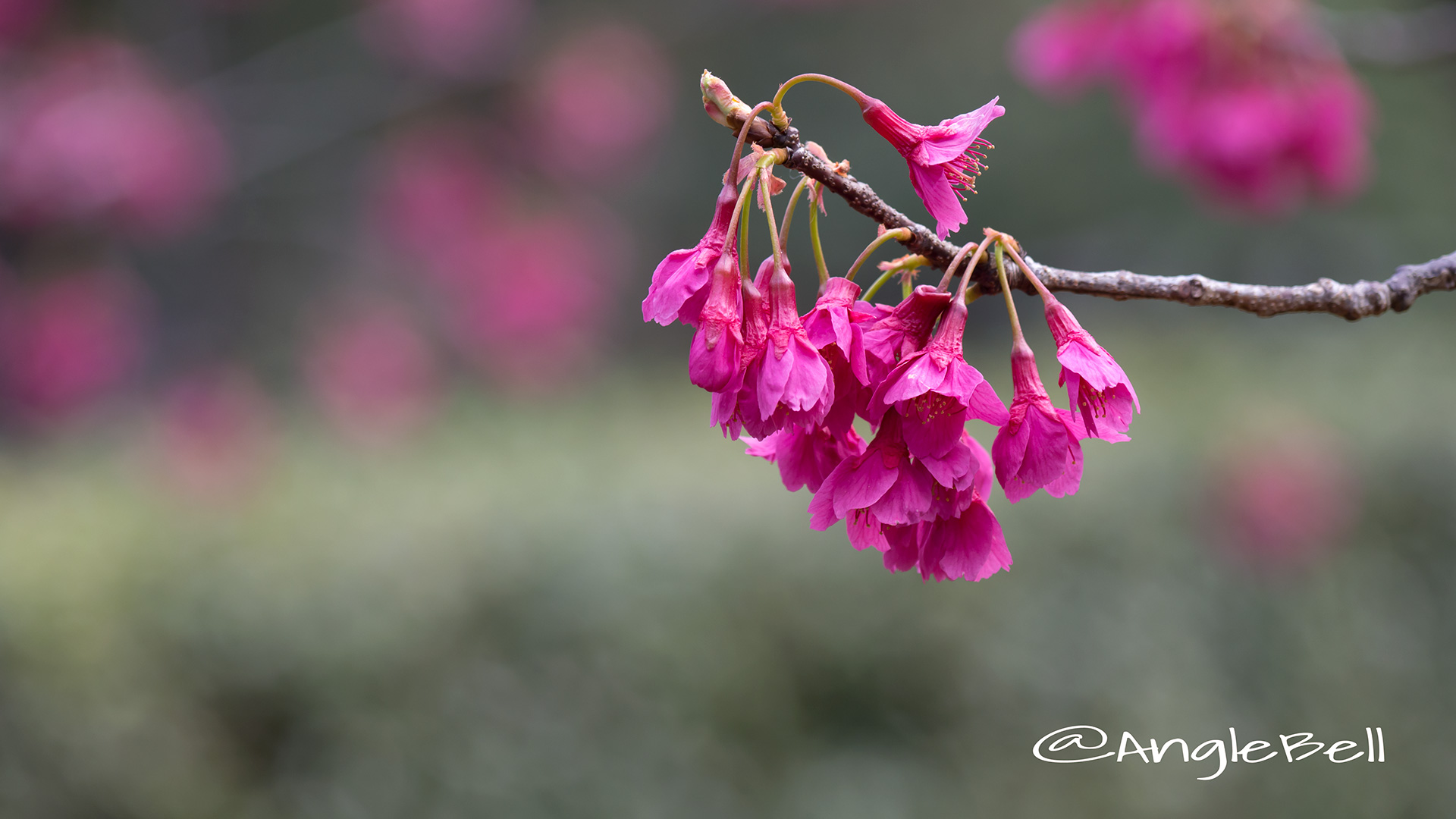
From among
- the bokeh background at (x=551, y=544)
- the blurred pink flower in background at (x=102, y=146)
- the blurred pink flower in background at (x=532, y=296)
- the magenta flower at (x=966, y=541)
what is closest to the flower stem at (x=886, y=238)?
the magenta flower at (x=966, y=541)

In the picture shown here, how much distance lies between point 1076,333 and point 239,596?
266cm

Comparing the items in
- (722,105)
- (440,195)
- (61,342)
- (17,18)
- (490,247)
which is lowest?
(722,105)

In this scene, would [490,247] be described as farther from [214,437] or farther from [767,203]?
[767,203]

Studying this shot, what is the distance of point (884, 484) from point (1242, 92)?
2033 mm

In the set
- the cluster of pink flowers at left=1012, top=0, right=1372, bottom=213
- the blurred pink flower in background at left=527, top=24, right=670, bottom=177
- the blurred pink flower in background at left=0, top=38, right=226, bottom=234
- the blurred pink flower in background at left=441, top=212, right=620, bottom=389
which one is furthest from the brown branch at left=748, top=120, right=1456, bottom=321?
the blurred pink flower in background at left=527, top=24, right=670, bottom=177

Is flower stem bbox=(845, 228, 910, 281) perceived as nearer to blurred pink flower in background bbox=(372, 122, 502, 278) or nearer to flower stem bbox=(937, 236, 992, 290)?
flower stem bbox=(937, 236, 992, 290)

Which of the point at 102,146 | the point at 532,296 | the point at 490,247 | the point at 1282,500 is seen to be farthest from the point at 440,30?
the point at 1282,500

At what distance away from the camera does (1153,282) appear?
0.93 m

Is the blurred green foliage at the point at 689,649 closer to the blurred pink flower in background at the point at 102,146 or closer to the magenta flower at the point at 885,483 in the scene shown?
the blurred pink flower in background at the point at 102,146

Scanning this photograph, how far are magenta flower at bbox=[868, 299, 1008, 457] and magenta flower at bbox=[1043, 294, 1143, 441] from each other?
86 millimetres

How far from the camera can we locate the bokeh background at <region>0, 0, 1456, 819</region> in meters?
2.80

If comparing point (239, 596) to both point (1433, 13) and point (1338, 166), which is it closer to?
point (1338, 166)

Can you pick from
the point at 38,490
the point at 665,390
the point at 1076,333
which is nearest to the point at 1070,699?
the point at 1076,333

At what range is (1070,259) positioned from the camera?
5242 mm
